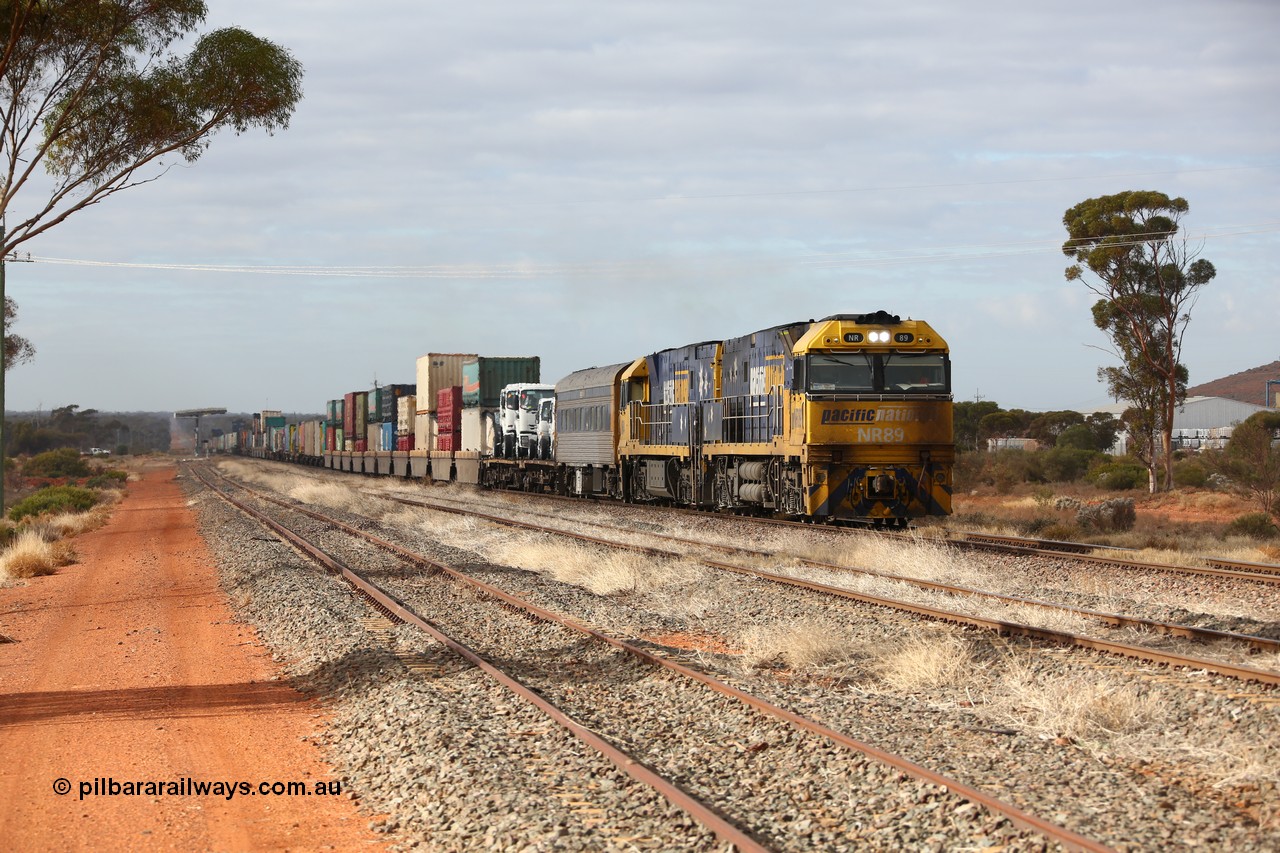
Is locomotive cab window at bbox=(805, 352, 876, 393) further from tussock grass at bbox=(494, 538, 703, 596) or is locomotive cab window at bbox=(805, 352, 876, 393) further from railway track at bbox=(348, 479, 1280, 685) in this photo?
tussock grass at bbox=(494, 538, 703, 596)

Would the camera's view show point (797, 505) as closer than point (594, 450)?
Yes

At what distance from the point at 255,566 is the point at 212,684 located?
9502 mm

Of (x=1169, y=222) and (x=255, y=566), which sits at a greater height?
(x=1169, y=222)

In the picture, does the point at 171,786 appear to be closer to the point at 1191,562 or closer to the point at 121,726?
the point at 121,726

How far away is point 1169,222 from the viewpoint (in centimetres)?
3716

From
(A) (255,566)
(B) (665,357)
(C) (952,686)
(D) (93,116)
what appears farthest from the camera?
(B) (665,357)

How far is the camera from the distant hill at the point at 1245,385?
524 ft

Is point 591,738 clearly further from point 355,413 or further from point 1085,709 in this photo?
point 355,413

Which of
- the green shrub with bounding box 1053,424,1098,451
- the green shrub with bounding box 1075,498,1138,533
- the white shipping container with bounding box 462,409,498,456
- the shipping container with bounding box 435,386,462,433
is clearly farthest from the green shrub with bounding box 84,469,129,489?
the green shrub with bounding box 1075,498,1138,533

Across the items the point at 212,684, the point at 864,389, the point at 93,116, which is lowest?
the point at 212,684

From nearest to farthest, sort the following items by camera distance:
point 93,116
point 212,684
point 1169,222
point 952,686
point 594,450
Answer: point 952,686 → point 212,684 → point 93,116 → point 594,450 → point 1169,222

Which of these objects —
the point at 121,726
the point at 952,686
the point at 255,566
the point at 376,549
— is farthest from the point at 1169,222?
the point at 121,726

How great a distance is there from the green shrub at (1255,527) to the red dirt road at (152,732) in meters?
18.9

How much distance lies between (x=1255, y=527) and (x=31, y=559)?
22.9 metres
